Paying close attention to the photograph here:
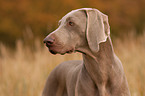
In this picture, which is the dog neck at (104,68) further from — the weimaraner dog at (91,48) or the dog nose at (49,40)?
the dog nose at (49,40)

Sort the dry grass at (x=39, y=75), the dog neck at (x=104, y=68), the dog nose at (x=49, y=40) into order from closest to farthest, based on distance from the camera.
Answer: the dog nose at (x=49, y=40), the dog neck at (x=104, y=68), the dry grass at (x=39, y=75)

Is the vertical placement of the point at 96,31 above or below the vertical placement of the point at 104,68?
above

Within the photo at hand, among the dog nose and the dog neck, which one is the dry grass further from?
the dog nose

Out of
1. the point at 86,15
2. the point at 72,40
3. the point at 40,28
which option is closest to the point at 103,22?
the point at 86,15

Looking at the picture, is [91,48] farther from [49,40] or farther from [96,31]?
[49,40]

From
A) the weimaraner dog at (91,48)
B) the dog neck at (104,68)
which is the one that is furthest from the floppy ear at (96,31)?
the dog neck at (104,68)

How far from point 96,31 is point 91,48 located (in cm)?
14

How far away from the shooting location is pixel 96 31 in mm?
2105

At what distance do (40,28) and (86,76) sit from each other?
32.8 ft

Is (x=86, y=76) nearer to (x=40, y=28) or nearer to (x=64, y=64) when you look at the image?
(x=64, y=64)

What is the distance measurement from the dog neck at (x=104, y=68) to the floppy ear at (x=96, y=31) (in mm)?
173

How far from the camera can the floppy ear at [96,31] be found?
209 cm

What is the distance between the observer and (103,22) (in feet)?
7.06

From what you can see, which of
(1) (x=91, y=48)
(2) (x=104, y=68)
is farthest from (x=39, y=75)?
(1) (x=91, y=48)
